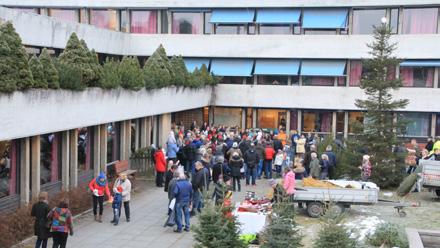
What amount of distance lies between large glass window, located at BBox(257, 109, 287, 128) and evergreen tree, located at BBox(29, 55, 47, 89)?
2245cm

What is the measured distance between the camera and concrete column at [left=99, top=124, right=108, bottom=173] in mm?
20766

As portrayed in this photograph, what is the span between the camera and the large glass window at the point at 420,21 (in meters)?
33.8

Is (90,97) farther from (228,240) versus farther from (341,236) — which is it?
(341,236)

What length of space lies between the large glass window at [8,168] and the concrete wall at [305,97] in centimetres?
2113

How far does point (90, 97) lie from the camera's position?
60.5 feet

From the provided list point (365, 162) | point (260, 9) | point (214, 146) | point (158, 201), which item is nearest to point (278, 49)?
point (260, 9)

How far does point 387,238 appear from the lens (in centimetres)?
1421

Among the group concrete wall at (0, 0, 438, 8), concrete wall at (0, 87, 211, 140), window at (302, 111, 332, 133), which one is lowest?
window at (302, 111, 332, 133)

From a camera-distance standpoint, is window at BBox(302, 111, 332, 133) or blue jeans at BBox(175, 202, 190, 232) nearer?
blue jeans at BBox(175, 202, 190, 232)

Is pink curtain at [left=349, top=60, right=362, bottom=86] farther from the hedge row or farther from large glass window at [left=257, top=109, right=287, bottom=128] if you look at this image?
the hedge row

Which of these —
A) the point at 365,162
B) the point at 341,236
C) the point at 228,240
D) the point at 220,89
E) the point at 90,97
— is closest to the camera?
the point at 341,236

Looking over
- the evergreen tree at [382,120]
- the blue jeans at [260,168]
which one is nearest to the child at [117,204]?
the blue jeans at [260,168]

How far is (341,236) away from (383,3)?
84.8ft

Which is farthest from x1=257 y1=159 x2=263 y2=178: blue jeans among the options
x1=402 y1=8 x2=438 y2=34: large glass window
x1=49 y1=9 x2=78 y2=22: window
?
x1=49 y1=9 x2=78 y2=22: window
